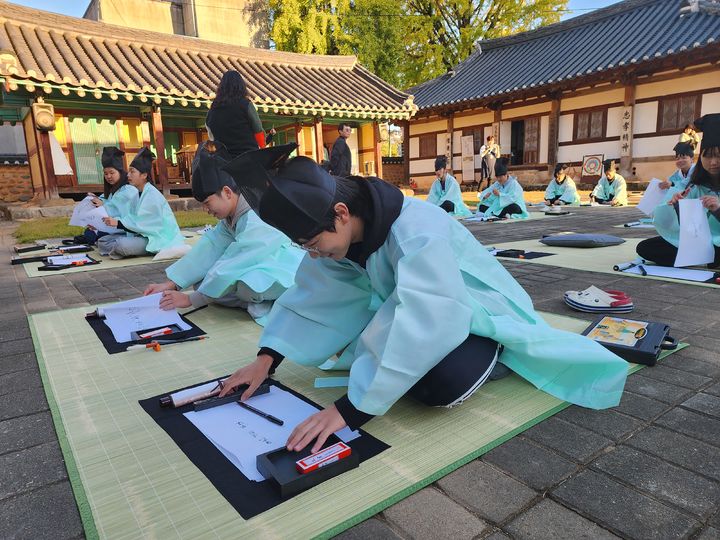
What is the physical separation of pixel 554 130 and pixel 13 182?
57.6 feet

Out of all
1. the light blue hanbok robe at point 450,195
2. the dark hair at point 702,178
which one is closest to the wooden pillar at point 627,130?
the light blue hanbok robe at point 450,195

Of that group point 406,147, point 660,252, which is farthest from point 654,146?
point 660,252

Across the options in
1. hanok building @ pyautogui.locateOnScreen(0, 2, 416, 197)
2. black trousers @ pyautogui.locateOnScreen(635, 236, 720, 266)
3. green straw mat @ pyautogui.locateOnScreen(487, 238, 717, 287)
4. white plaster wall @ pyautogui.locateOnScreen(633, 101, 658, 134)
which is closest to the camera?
black trousers @ pyautogui.locateOnScreen(635, 236, 720, 266)

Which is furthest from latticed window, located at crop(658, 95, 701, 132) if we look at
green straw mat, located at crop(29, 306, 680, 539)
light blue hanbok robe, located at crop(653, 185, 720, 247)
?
green straw mat, located at crop(29, 306, 680, 539)

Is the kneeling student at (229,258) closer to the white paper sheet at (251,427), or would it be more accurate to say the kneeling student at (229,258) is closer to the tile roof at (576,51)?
the white paper sheet at (251,427)

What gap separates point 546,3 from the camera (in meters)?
22.0

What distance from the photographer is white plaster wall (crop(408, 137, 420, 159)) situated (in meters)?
19.8

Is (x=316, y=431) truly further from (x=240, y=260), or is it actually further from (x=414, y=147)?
(x=414, y=147)

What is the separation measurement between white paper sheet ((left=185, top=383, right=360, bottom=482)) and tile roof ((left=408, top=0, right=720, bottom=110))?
1339 centimetres

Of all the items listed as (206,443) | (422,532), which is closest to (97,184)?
(206,443)

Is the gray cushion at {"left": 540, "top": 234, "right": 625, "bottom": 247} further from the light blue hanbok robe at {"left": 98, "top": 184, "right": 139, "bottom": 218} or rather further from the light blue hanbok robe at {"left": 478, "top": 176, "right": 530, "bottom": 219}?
the light blue hanbok robe at {"left": 98, "top": 184, "right": 139, "bottom": 218}

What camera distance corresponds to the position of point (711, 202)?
155 inches

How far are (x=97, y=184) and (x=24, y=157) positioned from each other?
558 cm

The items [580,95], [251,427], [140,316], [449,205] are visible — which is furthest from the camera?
[580,95]
